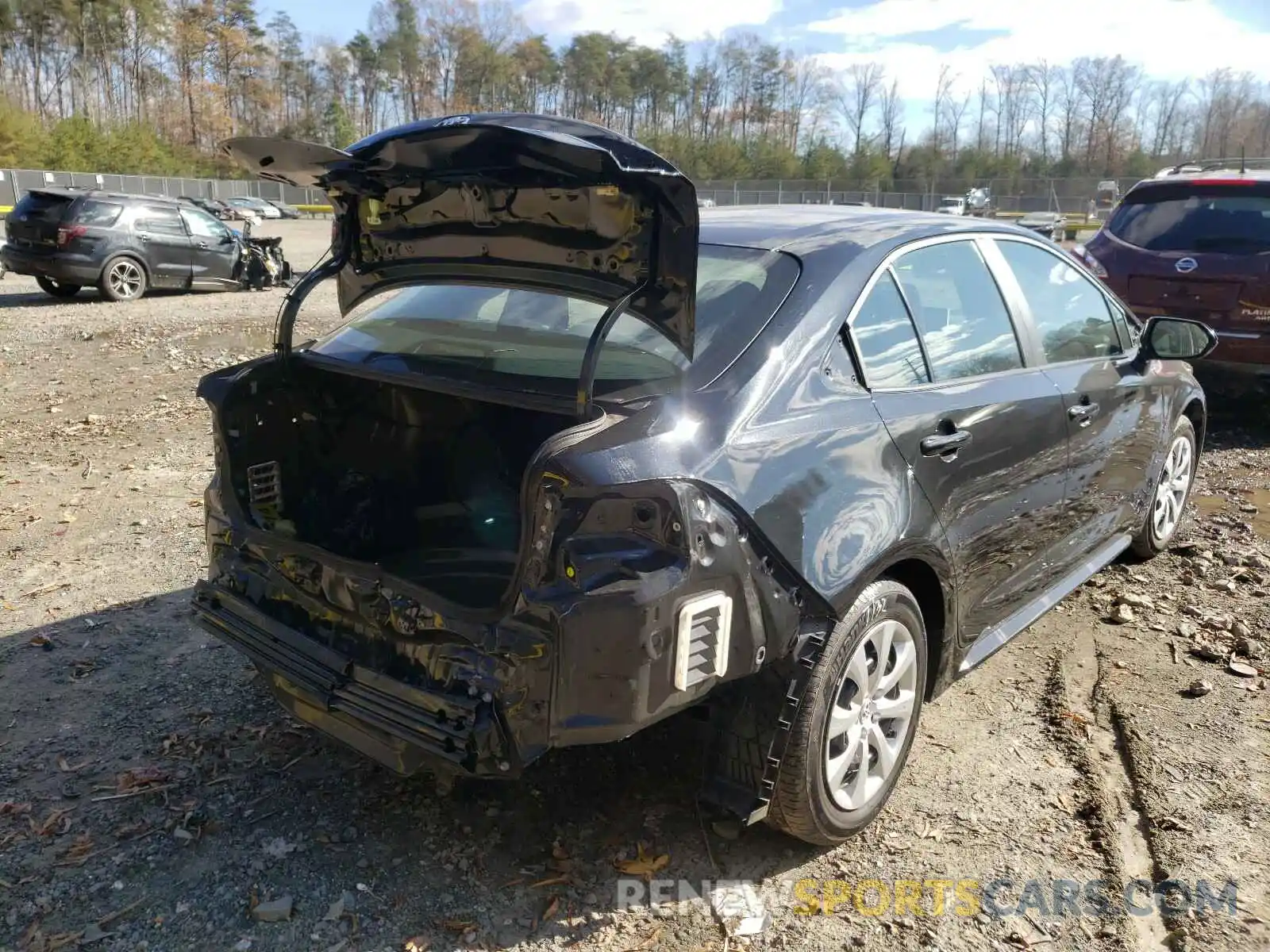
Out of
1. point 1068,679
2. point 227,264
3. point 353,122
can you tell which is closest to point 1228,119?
point 353,122

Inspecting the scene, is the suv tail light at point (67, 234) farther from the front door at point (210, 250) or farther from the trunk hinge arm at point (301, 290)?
the trunk hinge arm at point (301, 290)

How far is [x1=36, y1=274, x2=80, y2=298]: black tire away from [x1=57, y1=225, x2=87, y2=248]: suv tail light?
709mm

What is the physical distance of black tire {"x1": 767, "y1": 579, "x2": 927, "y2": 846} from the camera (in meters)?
2.61

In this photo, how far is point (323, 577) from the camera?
282 cm

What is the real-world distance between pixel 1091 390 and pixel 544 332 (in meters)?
2.24

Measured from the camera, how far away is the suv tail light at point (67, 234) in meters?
14.2

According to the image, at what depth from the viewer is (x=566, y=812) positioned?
3023mm

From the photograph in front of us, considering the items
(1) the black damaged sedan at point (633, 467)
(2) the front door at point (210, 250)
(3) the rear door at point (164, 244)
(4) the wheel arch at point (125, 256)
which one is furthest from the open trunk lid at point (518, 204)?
(2) the front door at point (210, 250)

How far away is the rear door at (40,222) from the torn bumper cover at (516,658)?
14.0 m

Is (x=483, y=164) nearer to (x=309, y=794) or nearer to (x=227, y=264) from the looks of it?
(x=309, y=794)

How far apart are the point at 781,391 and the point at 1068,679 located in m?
2.14

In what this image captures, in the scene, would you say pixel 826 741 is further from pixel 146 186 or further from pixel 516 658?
pixel 146 186

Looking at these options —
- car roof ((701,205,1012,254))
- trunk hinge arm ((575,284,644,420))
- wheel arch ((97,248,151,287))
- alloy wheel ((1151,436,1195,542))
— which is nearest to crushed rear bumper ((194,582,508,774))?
trunk hinge arm ((575,284,644,420))

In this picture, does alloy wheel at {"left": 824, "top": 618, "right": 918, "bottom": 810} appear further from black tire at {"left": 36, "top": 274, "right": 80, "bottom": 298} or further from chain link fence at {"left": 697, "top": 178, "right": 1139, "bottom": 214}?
chain link fence at {"left": 697, "top": 178, "right": 1139, "bottom": 214}
